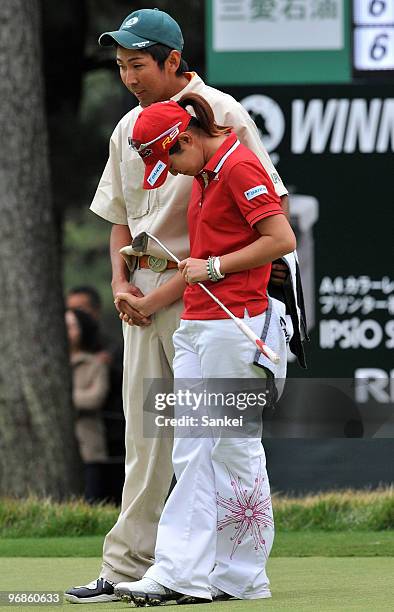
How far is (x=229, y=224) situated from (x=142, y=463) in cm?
95

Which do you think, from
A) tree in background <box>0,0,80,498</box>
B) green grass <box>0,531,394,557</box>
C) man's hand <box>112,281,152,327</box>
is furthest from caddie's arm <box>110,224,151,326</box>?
tree in background <box>0,0,80,498</box>

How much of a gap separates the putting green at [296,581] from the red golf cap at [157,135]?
1373mm

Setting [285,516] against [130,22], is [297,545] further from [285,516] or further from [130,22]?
[130,22]

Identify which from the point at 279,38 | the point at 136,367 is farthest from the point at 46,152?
the point at 136,367

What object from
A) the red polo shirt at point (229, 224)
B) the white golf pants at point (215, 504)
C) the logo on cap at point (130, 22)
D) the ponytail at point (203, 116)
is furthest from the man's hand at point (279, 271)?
the logo on cap at point (130, 22)

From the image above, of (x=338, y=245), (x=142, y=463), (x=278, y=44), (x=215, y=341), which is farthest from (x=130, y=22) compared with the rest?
(x=338, y=245)

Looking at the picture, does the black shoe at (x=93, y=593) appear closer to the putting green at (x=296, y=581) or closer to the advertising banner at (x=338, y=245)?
the putting green at (x=296, y=581)

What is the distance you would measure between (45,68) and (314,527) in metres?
6.23

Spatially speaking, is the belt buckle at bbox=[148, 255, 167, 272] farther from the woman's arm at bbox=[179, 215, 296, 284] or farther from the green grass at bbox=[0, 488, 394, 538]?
the green grass at bbox=[0, 488, 394, 538]

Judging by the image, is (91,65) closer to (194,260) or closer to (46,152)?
(46,152)

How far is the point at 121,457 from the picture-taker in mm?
11664

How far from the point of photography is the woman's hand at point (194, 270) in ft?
15.8

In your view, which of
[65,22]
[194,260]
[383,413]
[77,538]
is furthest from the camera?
[65,22]

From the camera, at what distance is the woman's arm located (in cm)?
478
